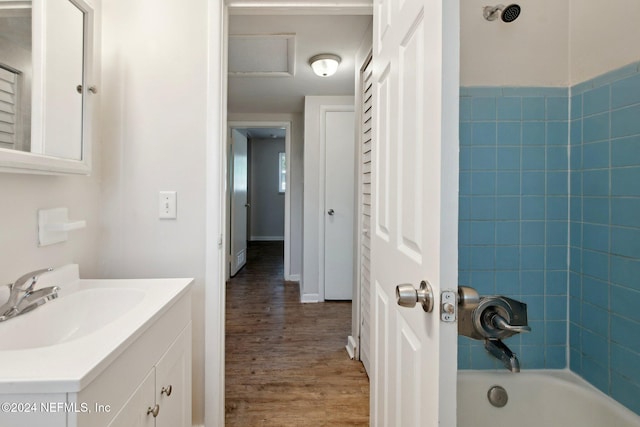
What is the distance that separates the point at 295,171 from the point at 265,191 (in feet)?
11.0

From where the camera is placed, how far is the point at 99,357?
23.9 inches

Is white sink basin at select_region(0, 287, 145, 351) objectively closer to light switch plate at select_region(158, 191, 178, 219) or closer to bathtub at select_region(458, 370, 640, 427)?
light switch plate at select_region(158, 191, 178, 219)

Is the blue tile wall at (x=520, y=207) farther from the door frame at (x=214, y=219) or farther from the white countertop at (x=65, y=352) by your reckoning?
the white countertop at (x=65, y=352)

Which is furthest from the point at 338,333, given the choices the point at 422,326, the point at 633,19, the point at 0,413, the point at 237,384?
the point at 633,19

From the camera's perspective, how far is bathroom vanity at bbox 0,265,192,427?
0.54 meters

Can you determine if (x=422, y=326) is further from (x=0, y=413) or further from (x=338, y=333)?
(x=338, y=333)

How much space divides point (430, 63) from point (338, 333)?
2.33 metres

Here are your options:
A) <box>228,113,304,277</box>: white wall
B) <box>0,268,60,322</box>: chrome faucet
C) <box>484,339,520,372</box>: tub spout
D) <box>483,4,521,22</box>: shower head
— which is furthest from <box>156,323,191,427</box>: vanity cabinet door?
<box>228,113,304,277</box>: white wall

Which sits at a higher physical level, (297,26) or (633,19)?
(297,26)

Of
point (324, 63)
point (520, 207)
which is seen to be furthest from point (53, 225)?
point (324, 63)

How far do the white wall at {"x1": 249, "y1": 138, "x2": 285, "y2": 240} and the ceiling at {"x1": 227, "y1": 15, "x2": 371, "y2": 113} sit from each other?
3.21m

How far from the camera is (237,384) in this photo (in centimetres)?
182

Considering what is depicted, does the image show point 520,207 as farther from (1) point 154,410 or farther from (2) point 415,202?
(1) point 154,410

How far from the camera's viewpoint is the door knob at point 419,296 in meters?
0.59
